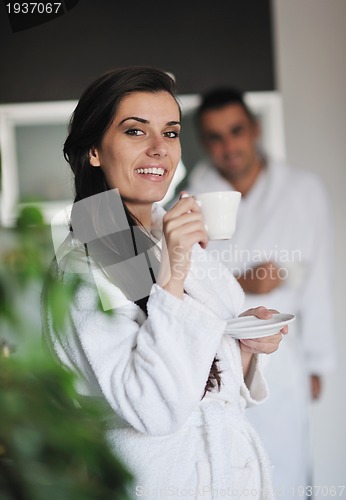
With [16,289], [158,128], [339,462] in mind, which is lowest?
[339,462]

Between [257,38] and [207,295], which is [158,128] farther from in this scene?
[257,38]

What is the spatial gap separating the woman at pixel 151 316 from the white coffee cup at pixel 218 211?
0.02 metres

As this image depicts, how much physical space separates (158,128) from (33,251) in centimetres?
65

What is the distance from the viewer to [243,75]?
167 cm

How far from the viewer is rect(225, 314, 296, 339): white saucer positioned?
0.87 meters

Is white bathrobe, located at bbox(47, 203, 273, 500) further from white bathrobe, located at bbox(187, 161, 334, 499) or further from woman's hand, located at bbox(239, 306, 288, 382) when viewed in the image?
white bathrobe, located at bbox(187, 161, 334, 499)

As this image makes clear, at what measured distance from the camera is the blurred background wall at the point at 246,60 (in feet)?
5.07

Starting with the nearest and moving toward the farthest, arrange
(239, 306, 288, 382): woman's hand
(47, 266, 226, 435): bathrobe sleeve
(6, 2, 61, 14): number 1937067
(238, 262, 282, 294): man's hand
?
(47, 266, 226, 435): bathrobe sleeve < (239, 306, 288, 382): woman's hand < (6, 2, 61, 14): number 1937067 < (238, 262, 282, 294): man's hand

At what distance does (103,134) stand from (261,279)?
0.69 metres

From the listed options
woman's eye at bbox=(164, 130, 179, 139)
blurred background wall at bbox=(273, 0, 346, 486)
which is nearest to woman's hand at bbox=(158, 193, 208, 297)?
woman's eye at bbox=(164, 130, 179, 139)

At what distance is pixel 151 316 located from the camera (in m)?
0.79

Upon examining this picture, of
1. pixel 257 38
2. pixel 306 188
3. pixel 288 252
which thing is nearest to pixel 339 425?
pixel 288 252
